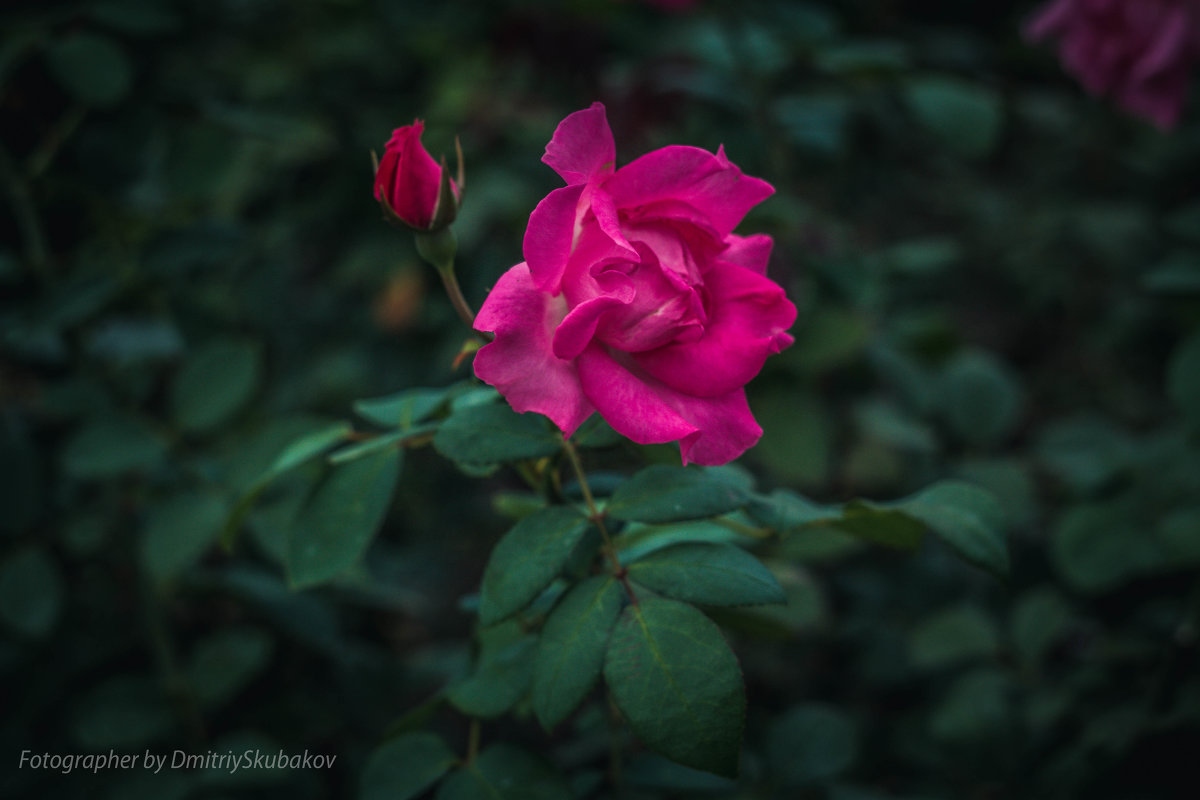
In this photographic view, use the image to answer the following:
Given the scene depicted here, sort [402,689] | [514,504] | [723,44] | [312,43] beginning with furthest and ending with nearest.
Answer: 1. [312,43]
2. [723,44]
3. [402,689]
4. [514,504]

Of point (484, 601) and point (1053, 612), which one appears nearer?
point (484, 601)

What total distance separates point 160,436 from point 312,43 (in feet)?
5.09

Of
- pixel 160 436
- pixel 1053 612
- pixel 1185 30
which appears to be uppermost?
pixel 1185 30

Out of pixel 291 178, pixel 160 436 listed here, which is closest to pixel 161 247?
pixel 160 436

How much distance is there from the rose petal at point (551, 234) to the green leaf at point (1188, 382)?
1.29 metres

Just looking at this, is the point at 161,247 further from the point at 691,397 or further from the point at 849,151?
the point at 849,151

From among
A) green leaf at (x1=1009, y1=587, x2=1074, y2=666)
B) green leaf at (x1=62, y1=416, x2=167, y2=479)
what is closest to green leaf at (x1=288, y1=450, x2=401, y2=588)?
green leaf at (x1=62, y1=416, x2=167, y2=479)

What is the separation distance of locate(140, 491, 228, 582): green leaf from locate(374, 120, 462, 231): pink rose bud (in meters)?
0.79

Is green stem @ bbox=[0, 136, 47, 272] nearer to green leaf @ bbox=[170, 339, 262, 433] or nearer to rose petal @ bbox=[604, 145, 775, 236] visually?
green leaf @ bbox=[170, 339, 262, 433]

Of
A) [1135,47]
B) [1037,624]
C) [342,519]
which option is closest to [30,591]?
[342,519]

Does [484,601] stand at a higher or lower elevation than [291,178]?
higher

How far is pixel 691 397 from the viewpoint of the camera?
0.71m

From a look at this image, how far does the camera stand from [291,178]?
86.7 inches

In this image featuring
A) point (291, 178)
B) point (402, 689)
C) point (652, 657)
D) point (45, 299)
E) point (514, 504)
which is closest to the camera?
point (652, 657)
